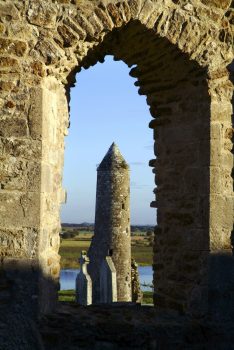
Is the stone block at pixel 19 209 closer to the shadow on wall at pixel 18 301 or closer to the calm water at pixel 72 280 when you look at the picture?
the shadow on wall at pixel 18 301

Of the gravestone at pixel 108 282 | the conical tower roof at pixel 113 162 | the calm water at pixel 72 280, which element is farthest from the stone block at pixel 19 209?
the calm water at pixel 72 280

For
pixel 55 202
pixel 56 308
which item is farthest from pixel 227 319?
pixel 55 202

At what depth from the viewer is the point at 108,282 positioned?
1712cm

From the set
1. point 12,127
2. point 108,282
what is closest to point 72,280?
point 108,282

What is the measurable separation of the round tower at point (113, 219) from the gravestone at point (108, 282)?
3.52 ft

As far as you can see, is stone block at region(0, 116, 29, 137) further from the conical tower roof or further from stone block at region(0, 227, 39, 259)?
the conical tower roof

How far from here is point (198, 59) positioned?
197 inches

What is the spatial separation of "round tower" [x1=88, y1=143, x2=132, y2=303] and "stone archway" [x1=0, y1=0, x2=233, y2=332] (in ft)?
45.9

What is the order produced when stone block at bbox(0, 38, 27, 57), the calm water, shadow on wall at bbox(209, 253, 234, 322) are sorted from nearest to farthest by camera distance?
stone block at bbox(0, 38, 27, 57), shadow on wall at bbox(209, 253, 234, 322), the calm water

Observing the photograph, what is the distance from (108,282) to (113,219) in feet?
10.4

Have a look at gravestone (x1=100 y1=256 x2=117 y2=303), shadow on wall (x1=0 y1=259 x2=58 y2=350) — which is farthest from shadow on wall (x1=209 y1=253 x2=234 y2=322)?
gravestone (x1=100 y1=256 x2=117 y2=303)

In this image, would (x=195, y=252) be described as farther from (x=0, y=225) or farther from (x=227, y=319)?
(x=0, y=225)

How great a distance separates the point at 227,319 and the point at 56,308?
1.54m

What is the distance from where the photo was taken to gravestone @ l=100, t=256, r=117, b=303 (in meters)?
16.9
